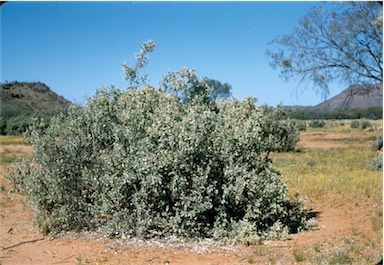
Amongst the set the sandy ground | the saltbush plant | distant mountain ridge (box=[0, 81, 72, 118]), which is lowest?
the sandy ground

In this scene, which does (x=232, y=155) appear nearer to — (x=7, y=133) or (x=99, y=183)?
(x=99, y=183)

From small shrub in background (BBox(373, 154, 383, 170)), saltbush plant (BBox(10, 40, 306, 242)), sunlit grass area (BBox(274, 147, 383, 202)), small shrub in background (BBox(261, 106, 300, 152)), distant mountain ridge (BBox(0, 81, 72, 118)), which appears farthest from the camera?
distant mountain ridge (BBox(0, 81, 72, 118))

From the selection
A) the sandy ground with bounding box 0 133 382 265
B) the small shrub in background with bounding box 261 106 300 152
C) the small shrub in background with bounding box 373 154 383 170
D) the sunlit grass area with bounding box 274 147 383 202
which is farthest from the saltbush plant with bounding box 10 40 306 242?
the small shrub in background with bounding box 261 106 300 152

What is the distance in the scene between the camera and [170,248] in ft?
21.9

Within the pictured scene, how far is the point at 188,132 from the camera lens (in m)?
6.94

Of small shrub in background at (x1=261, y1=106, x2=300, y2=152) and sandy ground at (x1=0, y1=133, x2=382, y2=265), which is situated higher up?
small shrub in background at (x1=261, y1=106, x2=300, y2=152)

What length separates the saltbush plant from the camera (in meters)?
6.95

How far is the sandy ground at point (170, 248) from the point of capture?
20.3ft

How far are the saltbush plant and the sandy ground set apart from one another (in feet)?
0.80

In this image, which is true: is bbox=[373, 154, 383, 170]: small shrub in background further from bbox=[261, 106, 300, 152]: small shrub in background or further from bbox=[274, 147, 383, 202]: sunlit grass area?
bbox=[261, 106, 300, 152]: small shrub in background

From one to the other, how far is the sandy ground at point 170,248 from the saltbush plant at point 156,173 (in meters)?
0.24

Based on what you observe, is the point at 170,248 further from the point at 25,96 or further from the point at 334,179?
the point at 25,96

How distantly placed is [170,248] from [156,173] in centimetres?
109

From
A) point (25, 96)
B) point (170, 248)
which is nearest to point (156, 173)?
point (170, 248)
